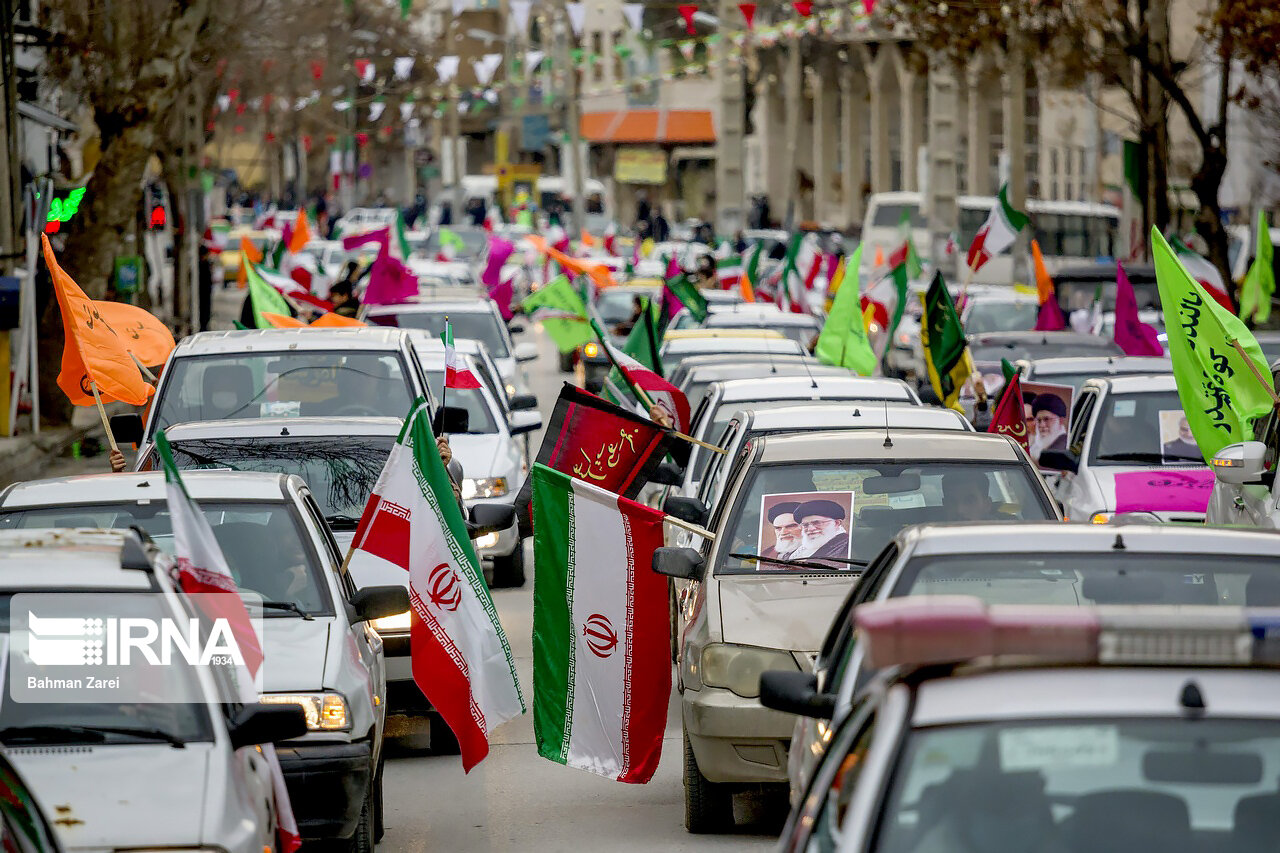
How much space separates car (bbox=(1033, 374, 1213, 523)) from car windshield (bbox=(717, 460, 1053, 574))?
3798 millimetres

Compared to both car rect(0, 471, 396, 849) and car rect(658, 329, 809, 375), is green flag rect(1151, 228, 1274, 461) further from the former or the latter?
car rect(658, 329, 809, 375)

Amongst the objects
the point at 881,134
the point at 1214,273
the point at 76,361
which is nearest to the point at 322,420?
the point at 76,361

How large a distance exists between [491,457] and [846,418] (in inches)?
155

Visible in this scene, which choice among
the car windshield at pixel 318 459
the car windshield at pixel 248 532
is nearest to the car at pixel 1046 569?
the car windshield at pixel 248 532

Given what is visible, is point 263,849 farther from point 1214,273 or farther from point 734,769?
point 1214,273

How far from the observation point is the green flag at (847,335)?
60.1 feet

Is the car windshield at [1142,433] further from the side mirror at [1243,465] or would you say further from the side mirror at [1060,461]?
the side mirror at [1243,465]

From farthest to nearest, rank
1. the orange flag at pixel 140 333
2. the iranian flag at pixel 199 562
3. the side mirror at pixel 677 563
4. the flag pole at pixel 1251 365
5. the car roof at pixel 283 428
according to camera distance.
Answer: the orange flag at pixel 140 333
the flag pole at pixel 1251 365
the car roof at pixel 283 428
the side mirror at pixel 677 563
the iranian flag at pixel 199 562

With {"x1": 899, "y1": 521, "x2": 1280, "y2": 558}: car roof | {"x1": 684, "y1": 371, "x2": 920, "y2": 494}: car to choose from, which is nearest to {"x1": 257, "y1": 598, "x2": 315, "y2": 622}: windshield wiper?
{"x1": 899, "y1": 521, "x2": 1280, "y2": 558}: car roof

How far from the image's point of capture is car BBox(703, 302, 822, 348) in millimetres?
21828

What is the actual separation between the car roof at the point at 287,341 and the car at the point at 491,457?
43.0 inches

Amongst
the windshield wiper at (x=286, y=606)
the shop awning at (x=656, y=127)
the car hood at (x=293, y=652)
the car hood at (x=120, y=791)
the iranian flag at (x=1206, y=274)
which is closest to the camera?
the car hood at (x=120, y=791)

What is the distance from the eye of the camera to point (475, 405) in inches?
608

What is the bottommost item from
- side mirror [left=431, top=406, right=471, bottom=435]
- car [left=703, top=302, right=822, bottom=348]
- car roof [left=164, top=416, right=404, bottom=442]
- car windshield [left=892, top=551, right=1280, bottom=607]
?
car [left=703, top=302, right=822, bottom=348]
